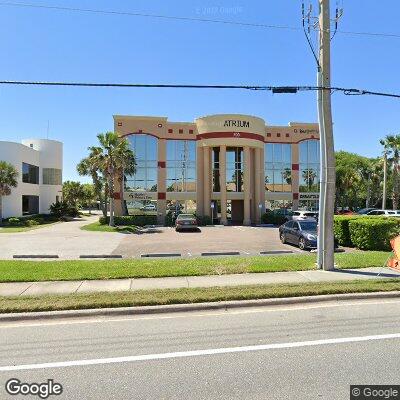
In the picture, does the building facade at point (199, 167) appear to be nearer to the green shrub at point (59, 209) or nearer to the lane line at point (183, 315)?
the green shrub at point (59, 209)

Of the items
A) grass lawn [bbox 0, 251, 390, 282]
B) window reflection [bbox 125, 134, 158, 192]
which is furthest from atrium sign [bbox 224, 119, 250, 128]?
grass lawn [bbox 0, 251, 390, 282]

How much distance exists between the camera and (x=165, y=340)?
569 centimetres

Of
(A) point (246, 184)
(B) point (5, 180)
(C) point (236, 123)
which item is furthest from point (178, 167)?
(B) point (5, 180)

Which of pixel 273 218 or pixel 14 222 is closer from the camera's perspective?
pixel 14 222

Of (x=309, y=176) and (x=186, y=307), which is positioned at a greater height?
(x=309, y=176)

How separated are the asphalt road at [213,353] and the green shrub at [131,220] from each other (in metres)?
28.3

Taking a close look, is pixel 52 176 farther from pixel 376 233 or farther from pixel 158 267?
pixel 376 233

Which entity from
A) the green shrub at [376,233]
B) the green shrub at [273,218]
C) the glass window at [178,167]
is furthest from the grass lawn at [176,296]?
the glass window at [178,167]

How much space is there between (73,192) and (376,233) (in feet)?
180

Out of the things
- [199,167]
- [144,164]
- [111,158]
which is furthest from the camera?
[144,164]

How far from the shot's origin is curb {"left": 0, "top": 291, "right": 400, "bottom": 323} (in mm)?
6809

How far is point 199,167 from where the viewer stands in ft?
125

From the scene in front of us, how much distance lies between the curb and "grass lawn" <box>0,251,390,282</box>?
276 cm

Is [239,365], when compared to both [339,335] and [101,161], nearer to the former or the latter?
[339,335]
